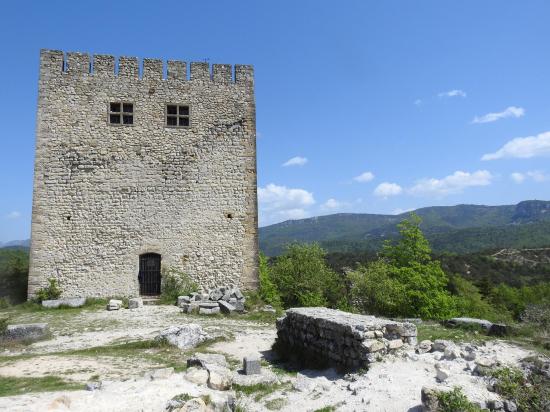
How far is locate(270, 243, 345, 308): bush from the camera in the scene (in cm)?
2439

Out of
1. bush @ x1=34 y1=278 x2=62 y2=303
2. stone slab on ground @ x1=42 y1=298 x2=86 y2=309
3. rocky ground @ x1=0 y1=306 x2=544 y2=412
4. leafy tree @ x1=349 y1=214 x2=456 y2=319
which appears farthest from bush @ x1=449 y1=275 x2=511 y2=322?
bush @ x1=34 y1=278 x2=62 y2=303

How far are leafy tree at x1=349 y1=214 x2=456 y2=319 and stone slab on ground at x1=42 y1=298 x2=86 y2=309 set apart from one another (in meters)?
12.8

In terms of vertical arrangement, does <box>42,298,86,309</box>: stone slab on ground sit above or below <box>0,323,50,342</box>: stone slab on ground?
above

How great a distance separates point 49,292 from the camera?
1579 centimetres

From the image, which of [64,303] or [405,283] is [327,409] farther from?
[405,283]

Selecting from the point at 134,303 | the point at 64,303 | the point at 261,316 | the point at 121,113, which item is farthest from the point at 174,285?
the point at 121,113

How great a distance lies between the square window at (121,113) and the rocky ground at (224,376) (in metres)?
9.13

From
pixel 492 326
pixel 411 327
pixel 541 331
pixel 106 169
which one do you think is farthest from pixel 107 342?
pixel 541 331

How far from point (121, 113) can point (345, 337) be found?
13.4 metres

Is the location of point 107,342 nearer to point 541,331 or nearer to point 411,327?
point 411,327

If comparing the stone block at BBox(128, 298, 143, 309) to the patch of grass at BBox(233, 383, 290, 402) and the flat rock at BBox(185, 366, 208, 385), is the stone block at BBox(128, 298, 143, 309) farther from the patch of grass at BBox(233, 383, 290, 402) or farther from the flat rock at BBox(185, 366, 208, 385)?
the patch of grass at BBox(233, 383, 290, 402)

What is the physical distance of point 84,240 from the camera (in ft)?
53.9

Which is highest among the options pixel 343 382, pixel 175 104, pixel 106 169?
pixel 175 104

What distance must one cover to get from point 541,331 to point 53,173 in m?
16.7
